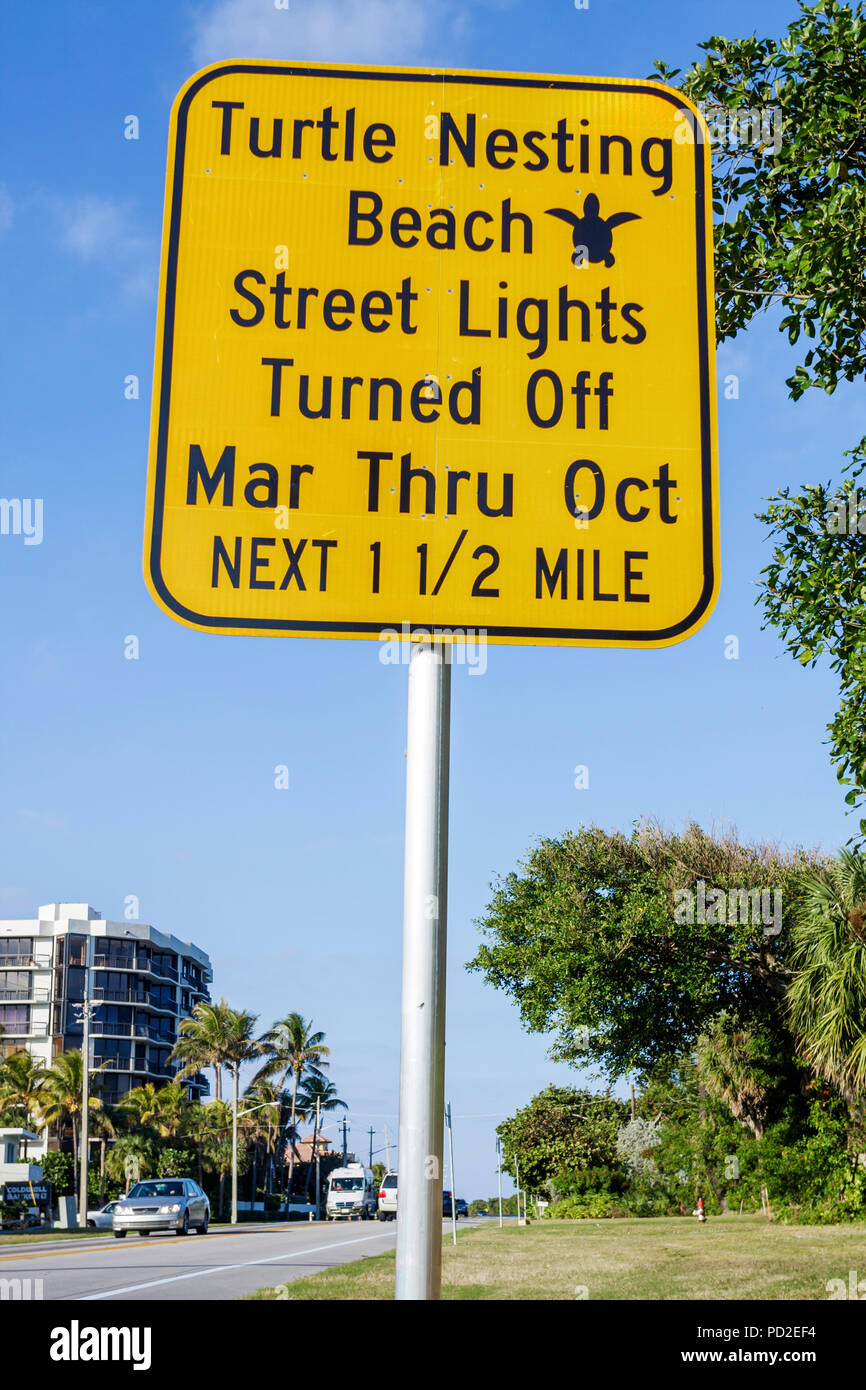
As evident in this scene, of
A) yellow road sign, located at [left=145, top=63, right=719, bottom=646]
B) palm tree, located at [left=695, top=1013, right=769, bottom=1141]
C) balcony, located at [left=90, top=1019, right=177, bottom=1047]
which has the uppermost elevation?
yellow road sign, located at [left=145, top=63, right=719, bottom=646]

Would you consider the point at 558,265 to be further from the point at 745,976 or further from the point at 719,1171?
the point at 719,1171

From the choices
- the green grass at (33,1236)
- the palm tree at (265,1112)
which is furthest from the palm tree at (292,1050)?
the green grass at (33,1236)

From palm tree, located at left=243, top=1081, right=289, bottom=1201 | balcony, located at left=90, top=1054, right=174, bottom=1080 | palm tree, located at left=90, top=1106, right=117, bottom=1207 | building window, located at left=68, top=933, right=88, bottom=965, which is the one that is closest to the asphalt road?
palm tree, located at left=90, top=1106, right=117, bottom=1207

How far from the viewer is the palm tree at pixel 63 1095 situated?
224ft

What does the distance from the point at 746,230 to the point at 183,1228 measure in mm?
23971

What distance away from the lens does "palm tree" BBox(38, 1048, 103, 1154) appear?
68188mm

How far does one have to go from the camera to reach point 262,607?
7.36 ft

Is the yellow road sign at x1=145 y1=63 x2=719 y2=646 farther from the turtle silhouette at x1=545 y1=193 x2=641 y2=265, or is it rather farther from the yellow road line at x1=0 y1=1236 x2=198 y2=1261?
the yellow road line at x1=0 y1=1236 x2=198 y2=1261

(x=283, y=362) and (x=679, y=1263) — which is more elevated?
(x=283, y=362)

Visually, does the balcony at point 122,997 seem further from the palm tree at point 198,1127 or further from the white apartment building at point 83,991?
the palm tree at point 198,1127

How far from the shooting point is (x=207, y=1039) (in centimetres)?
7256

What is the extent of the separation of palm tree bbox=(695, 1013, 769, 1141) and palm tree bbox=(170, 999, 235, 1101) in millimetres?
50734

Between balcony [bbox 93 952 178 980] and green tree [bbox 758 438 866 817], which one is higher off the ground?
green tree [bbox 758 438 866 817]

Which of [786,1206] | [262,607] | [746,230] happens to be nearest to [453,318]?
[262,607]
